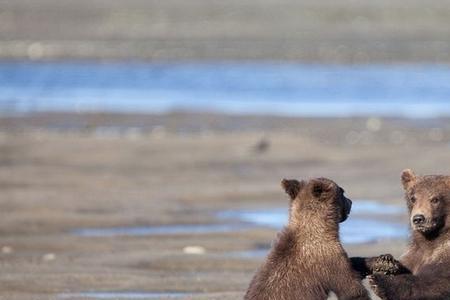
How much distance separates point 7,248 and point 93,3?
4729 centimetres

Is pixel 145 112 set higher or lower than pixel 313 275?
higher

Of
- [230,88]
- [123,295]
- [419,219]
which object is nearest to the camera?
[419,219]

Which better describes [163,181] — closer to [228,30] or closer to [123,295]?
[123,295]

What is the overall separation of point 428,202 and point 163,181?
8619mm

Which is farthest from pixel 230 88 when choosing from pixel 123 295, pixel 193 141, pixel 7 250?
pixel 123 295

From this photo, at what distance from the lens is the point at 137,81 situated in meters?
35.5

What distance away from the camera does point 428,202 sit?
9.12 m

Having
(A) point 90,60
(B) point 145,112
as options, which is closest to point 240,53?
(A) point 90,60

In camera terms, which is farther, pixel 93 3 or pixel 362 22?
pixel 93 3

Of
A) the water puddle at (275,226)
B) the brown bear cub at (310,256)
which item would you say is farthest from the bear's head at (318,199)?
the water puddle at (275,226)

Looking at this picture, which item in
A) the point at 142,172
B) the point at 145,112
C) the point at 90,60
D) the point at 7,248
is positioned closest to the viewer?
the point at 7,248

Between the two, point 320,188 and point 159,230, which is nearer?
point 320,188

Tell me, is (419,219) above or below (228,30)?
below

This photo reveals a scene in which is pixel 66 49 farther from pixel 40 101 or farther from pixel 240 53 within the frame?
pixel 40 101
